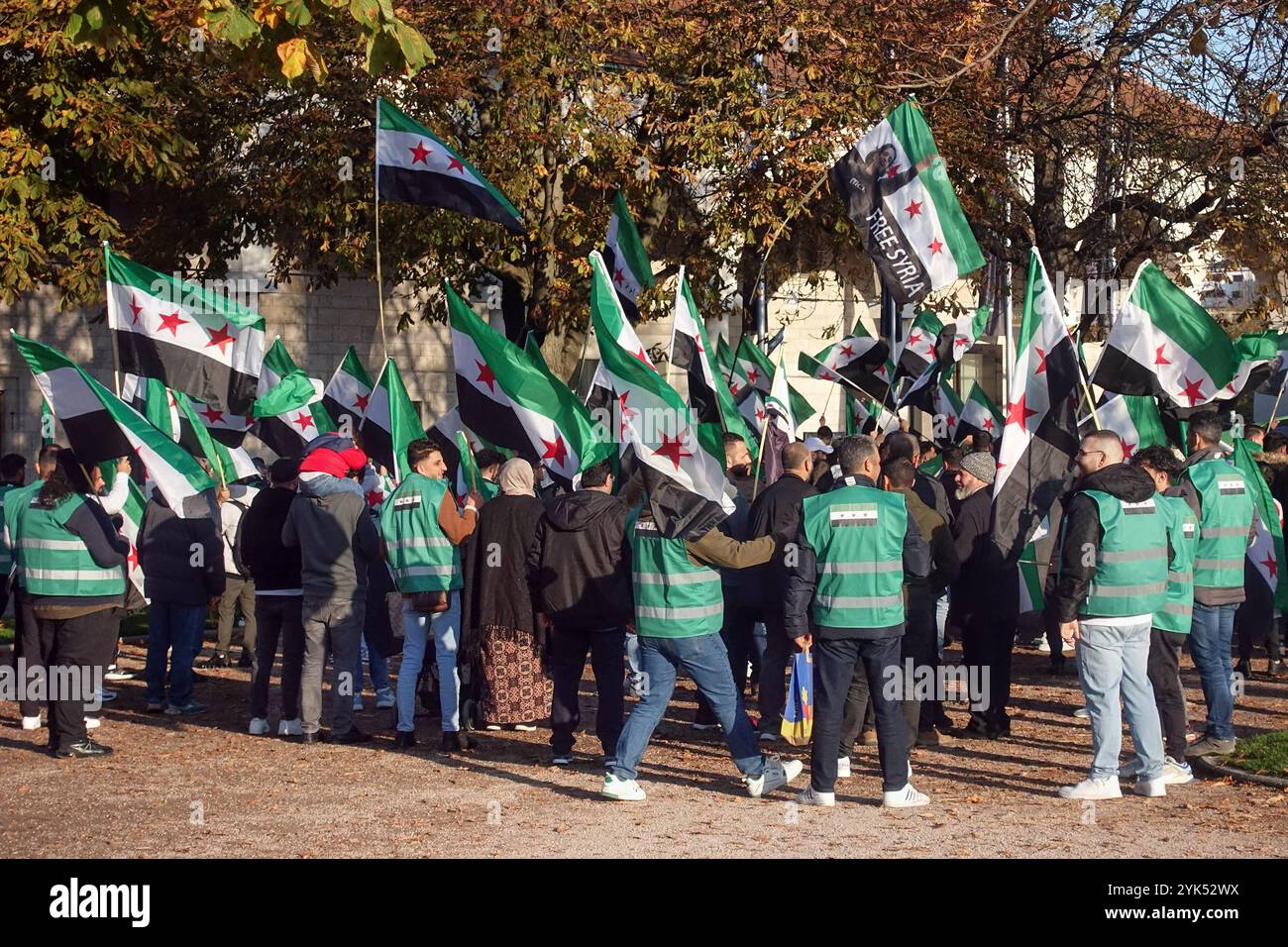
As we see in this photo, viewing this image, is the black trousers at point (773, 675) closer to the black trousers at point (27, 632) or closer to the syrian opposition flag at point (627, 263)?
the syrian opposition flag at point (627, 263)

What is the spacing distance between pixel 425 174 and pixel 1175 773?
6.76 metres

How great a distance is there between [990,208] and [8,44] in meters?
11.3

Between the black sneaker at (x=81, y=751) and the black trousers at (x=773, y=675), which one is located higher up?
the black trousers at (x=773, y=675)

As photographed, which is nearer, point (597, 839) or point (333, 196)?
point (597, 839)

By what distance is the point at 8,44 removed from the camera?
1802cm

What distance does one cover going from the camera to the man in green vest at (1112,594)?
27.1 feet

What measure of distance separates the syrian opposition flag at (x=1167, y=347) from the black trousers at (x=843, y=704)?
139 inches

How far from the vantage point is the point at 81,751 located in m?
10.0

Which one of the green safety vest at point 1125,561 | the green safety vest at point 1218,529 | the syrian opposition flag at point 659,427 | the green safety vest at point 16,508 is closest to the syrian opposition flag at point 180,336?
the green safety vest at point 16,508

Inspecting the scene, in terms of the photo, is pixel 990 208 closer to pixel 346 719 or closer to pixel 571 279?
pixel 571 279

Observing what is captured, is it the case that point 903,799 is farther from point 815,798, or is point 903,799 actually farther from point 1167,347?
point 1167,347

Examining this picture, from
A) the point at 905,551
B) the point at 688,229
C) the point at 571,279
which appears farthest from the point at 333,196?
the point at 905,551

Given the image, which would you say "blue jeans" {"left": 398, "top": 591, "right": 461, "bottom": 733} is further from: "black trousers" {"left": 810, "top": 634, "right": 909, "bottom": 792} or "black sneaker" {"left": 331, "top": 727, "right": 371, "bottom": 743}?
"black trousers" {"left": 810, "top": 634, "right": 909, "bottom": 792}

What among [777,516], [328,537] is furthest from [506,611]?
[777,516]
